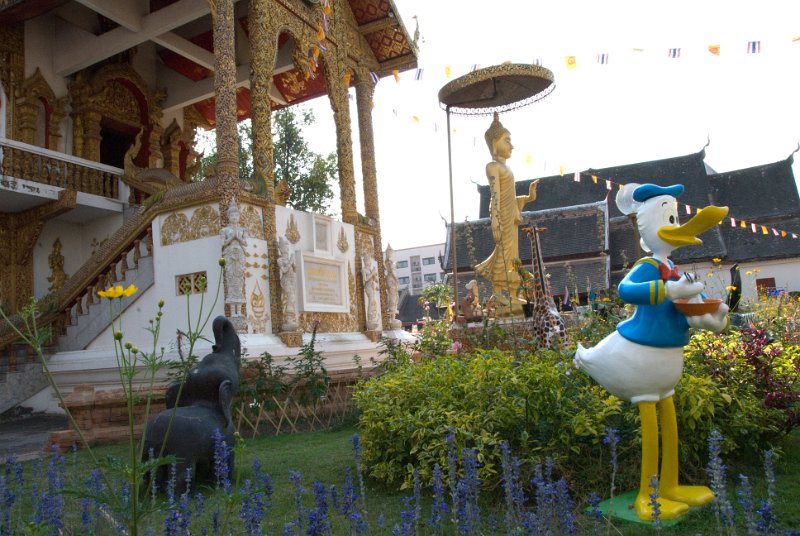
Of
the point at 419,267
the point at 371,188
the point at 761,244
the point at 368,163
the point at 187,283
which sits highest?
the point at 419,267

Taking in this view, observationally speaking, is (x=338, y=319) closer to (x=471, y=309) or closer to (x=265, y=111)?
(x=471, y=309)

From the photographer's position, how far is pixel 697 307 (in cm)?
334

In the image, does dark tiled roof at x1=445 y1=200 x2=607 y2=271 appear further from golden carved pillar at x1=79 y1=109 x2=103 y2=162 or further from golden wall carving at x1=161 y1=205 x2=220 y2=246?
golden wall carving at x1=161 y1=205 x2=220 y2=246

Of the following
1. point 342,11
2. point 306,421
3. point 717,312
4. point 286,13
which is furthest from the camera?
point 342,11

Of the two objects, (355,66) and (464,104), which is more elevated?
(355,66)

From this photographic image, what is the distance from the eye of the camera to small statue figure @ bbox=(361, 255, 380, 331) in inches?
488

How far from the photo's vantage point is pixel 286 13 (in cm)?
1149

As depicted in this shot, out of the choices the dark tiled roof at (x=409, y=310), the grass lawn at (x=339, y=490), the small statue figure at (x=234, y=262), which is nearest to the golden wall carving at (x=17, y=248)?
the small statue figure at (x=234, y=262)

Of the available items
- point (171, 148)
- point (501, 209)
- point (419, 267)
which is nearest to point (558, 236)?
point (501, 209)

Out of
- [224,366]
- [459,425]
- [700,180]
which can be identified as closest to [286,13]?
[224,366]

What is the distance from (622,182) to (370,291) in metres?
19.6

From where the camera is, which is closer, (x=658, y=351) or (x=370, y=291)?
(x=658, y=351)

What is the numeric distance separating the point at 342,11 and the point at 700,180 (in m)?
19.0

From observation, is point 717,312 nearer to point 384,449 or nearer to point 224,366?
point 384,449
